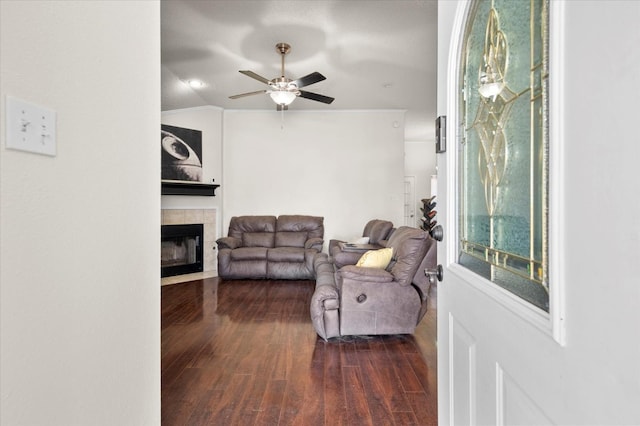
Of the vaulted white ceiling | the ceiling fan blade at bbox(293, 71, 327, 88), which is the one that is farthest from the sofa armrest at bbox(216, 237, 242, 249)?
the ceiling fan blade at bbox(293, 71, 327, 88)

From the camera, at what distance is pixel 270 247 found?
5703mm

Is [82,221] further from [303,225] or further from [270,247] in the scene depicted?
[303,225]

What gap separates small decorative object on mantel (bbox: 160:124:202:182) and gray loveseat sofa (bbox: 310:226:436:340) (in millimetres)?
3780

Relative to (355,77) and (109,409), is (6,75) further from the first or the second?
(355,77)

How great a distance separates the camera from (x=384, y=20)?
3328 millimetres

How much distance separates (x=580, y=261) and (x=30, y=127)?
45.6 inches

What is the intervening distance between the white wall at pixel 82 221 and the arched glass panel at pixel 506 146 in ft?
3.65

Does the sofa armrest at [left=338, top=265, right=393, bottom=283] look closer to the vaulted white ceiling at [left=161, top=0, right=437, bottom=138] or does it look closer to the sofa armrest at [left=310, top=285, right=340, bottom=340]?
the sofa armrest at [left=310, top=285, right=340, bottom=340]

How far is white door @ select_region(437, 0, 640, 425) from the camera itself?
416 mm

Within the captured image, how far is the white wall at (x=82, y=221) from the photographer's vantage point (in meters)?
0.80

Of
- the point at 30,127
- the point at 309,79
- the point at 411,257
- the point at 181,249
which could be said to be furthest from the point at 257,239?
the point at 30,127

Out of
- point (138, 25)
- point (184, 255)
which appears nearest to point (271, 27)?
point (138, 25)

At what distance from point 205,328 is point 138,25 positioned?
259cm

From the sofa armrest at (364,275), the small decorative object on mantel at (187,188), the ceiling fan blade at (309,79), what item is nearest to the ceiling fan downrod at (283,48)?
the ceiling fan blade at (309,79)
